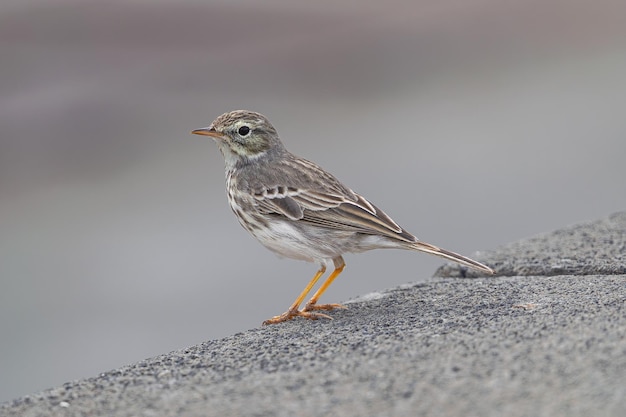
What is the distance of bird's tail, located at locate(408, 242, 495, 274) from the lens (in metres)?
Result: 4.78

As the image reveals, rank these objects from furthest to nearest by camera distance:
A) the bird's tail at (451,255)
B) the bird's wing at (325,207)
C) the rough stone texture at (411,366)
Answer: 1. the bird's wing at (325,207)
2. the bird's tail at (451,255)
3. the rough stone texture at (411,366)

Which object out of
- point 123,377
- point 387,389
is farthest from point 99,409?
point 387,389

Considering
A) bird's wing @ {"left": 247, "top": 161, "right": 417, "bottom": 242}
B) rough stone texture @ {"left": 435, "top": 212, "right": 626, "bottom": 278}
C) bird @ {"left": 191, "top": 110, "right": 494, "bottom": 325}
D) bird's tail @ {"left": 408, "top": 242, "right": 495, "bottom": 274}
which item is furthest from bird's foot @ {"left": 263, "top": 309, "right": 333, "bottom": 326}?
rough stone texture @ {"left": 435, "top": 212, "right": 626, "bottom": 278}

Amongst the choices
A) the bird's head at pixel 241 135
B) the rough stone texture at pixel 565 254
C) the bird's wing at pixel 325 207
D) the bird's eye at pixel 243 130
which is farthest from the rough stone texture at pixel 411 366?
the bird's eye at pixel 243 130

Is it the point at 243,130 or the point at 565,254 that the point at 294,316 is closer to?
the point at 243,130

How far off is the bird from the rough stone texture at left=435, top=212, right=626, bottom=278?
1.40ft

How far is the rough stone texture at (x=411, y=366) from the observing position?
278cm

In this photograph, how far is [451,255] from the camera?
4840mm

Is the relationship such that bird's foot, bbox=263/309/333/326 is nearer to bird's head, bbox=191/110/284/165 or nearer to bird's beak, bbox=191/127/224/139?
bird's head, bbox=191/110/284/165

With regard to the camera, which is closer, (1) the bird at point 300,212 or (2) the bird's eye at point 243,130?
(1) the bird at point 300,212

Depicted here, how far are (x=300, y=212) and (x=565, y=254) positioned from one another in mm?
1690

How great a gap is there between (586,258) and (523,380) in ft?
8.29

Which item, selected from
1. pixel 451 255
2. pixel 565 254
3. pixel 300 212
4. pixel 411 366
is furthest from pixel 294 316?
pixel 411 366

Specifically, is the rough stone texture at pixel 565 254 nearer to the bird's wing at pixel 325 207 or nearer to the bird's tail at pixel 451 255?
the bird's tail at pixel 451 255
